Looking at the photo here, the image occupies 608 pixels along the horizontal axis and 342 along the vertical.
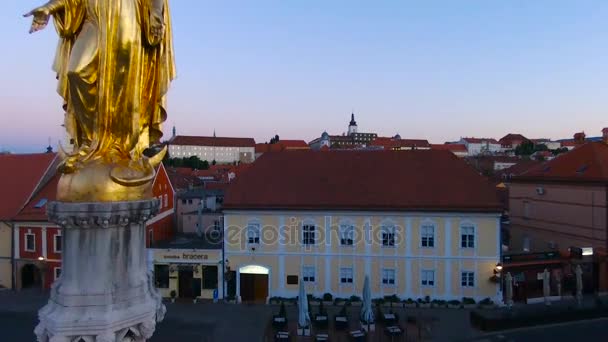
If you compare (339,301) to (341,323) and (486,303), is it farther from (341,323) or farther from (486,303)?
(486,303)

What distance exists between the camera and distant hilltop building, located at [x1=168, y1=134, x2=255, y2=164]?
15912 centimetres

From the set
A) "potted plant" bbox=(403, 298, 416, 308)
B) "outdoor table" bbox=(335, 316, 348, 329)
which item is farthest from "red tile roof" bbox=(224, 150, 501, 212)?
"outdoor table" bbox=(335, 316, 348, 329)

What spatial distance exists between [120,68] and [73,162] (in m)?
0.99

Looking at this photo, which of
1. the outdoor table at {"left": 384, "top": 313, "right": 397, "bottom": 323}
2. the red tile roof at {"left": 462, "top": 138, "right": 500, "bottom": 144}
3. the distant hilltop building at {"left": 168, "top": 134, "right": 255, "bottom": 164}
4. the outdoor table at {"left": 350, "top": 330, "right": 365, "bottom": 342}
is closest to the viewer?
the outdoor table at {"left": 350, "top": 330, "right": 365, "bottom": 342}

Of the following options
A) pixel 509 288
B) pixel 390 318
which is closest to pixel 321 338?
pixel 390 318

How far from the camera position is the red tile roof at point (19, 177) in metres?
30.1

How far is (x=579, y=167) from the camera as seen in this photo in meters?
31.3

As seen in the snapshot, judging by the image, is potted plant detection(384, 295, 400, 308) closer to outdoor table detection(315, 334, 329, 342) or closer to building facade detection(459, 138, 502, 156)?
outdoor table detection(315, 334, 329, 342)

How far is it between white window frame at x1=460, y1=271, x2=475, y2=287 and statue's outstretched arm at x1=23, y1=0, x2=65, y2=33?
25.2m

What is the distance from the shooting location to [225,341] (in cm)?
2091

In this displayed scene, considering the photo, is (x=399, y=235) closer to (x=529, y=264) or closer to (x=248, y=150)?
(x=529, y=264)

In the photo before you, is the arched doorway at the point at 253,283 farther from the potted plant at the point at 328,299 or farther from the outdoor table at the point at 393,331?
the outdoor table at the point at 393,331

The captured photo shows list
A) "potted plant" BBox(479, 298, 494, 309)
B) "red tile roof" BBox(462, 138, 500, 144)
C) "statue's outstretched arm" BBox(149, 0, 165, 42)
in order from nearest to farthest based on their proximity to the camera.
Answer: "statue's outstretched arm" BBox(149, 0, 165, 42)
"potted plant" BBox(479, 298, 494, 309)
"red tile roof" BBox(462, 138, 500, 144)

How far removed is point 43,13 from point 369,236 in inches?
930
